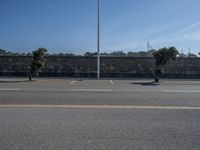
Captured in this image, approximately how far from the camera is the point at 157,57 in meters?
28.9

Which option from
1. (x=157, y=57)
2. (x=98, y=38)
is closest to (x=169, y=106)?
(x=157, y=57)

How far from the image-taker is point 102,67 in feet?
108

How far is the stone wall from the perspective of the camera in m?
32.1

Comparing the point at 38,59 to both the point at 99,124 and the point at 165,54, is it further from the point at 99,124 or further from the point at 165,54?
the point at 99,124

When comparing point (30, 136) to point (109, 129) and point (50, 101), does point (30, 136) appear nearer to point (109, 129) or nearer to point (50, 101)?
point (109, 129)

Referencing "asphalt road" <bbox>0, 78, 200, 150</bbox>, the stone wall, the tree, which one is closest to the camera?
"asphalt road" <bbox>0, 78, 200, 150</bbox>

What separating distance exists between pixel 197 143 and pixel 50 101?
6.39 meters

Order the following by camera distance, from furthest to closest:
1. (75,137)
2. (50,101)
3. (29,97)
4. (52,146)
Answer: (29,97) < (50,101) < (75,137) < (52,146)

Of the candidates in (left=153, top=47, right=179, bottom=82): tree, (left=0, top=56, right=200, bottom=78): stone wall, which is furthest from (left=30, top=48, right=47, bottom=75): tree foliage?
(left=153, top=47, right=179, bottom=82): tree

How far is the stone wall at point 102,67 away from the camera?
32.1m

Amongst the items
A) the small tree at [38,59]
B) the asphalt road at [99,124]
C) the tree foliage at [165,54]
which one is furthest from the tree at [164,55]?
the asphalt road at [99,124]

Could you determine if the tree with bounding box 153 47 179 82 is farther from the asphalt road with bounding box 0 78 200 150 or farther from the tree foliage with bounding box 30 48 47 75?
the asphalt road with bounding box 0 78 200 150

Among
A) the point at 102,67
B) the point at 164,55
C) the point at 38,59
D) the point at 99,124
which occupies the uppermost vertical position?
the point at 164,55

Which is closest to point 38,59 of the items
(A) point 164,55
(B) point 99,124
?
(A) point 164,55
